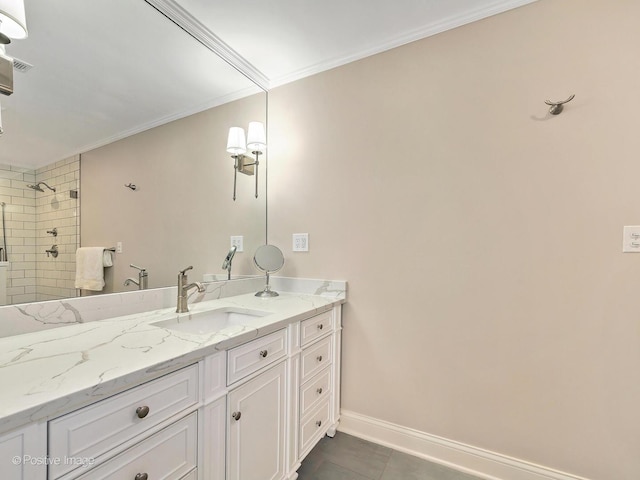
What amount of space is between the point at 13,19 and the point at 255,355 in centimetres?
137

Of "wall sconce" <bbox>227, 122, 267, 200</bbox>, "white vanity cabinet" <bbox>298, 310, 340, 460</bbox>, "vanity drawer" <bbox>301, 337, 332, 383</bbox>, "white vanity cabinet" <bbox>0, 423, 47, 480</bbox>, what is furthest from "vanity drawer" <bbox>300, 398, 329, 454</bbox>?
"wall sconce" <bbox>227, 122, 267, 200</bbox>

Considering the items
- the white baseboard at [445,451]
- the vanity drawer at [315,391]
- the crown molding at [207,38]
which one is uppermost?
the crown molding at [207,38]

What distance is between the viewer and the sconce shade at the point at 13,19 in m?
0.88

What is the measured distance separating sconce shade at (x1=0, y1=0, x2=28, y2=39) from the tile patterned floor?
6.98ft

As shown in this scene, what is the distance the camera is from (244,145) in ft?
6.46

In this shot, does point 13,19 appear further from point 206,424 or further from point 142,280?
point 206,424

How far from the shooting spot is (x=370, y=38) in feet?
5.48

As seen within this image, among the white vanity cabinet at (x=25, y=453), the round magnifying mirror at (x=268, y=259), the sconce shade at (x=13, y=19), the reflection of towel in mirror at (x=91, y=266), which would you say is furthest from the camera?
the round magnifying mirror at (x=268, y=259)

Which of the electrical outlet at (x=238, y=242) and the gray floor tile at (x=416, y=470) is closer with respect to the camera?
the gray floor tile at (x=416, y=470)

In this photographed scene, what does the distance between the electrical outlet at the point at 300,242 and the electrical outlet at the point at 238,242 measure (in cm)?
37

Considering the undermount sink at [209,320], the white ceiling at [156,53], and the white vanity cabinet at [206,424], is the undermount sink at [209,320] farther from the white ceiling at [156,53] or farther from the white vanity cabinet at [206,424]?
the white ceiling at [156,53]

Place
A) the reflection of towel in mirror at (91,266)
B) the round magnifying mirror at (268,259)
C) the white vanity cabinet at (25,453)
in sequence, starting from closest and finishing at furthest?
1. the white vanity cabinet at (25,453)
2. the reflection of towel in mirror at (91,266)
3. the round magnifying mirror at (268,259)


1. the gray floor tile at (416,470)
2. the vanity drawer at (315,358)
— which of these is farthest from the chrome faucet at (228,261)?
the gray floor tile at (416,470)

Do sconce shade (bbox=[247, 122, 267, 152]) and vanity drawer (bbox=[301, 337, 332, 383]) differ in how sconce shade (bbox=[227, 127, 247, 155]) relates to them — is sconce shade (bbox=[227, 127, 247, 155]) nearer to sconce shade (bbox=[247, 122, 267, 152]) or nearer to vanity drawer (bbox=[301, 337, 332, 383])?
sconce shade (bbox=[247, 122, 267, 152])
